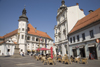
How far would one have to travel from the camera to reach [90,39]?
730 inches

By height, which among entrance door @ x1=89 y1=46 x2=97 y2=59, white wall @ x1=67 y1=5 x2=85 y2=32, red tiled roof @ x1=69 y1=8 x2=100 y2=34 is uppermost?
white wall @ x1=67 y1=5 x2=85 y2=32

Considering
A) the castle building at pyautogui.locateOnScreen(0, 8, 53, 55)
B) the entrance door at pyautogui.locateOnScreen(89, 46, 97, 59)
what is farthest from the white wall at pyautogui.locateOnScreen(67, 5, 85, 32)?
the castle building at pyautogui.locateOnScreen(0, 8, 53, 55)

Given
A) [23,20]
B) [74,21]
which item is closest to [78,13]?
[74,21]

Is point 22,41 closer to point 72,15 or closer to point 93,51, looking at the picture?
point 72,15

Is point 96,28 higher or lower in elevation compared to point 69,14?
lower

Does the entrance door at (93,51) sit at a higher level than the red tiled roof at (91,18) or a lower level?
lower

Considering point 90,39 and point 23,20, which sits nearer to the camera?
point 90,39

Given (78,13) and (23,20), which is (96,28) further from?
(23,20)

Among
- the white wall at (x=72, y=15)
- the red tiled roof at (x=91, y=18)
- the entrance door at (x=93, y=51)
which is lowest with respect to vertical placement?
the entrance door at (x=93, y=51)

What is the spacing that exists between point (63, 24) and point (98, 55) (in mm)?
17390

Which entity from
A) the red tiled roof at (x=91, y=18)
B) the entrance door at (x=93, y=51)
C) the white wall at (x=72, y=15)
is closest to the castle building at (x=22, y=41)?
the white wall at (x=72, y=15)

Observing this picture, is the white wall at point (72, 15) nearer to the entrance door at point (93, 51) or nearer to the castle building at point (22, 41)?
the entrance door at point (93, 51)

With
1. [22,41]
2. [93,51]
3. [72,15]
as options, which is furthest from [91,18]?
[22,41]

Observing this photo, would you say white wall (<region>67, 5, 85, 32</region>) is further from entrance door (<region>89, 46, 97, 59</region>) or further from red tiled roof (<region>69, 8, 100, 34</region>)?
entrance door (<region>89, 46, 97, 59</region>)
